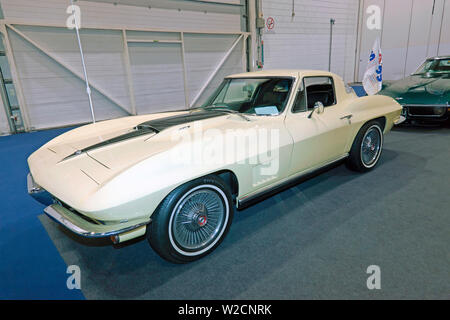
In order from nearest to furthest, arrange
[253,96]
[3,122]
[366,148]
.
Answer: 1. [253,96]
2. [366,148]
3. [3,122]

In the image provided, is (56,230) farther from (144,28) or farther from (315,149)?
(144,28)

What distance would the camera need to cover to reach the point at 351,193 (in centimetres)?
315

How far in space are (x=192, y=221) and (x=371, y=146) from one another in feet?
9.29

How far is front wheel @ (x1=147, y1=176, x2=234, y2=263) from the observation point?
1.87 metres

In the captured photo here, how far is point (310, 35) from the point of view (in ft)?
38.5

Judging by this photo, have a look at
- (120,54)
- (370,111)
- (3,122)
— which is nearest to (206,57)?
(120,54)

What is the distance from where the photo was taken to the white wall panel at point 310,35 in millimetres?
10492

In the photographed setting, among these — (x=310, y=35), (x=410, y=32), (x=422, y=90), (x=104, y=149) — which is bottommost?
(x=422, y=90)

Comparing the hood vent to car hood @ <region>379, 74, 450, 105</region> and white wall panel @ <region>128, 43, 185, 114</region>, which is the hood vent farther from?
white wall panel @ <region>128, 43, 185, 114</region>

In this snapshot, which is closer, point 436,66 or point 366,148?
point 366,148

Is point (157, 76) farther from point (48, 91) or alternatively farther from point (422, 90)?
point (422, 90)

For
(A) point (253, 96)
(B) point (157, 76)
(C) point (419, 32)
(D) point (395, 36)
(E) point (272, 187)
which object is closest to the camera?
(E) point (272, 187)

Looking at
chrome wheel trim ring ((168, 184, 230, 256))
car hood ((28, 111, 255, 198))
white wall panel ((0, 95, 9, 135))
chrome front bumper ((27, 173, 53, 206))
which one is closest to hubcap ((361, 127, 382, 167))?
car hood ((28, 111, 255, 198))

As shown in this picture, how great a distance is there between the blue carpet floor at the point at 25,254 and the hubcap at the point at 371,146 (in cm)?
344
